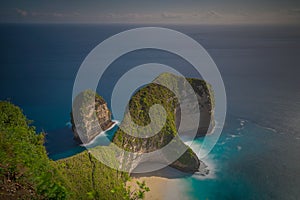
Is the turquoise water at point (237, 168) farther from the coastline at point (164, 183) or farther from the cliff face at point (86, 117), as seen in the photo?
the cliff face at point (86, 117)

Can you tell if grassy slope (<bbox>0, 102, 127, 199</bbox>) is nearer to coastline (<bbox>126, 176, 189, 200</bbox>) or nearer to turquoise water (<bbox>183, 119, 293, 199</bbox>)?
coastline (<bbox>126, 176, 189, 200</bbox>)

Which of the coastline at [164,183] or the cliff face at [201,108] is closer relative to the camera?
the coastline at [164,183]

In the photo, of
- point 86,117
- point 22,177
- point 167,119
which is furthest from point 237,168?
point 22,177

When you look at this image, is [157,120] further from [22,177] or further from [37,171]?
[22,177]

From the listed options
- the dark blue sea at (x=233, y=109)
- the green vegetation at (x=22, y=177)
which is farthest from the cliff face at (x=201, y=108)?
the green vegetation at (x=22, y=177)

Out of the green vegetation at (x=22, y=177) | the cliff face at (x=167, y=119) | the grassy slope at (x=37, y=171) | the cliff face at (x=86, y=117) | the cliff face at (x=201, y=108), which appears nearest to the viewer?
the green vegetation at (x=22, y=177)
